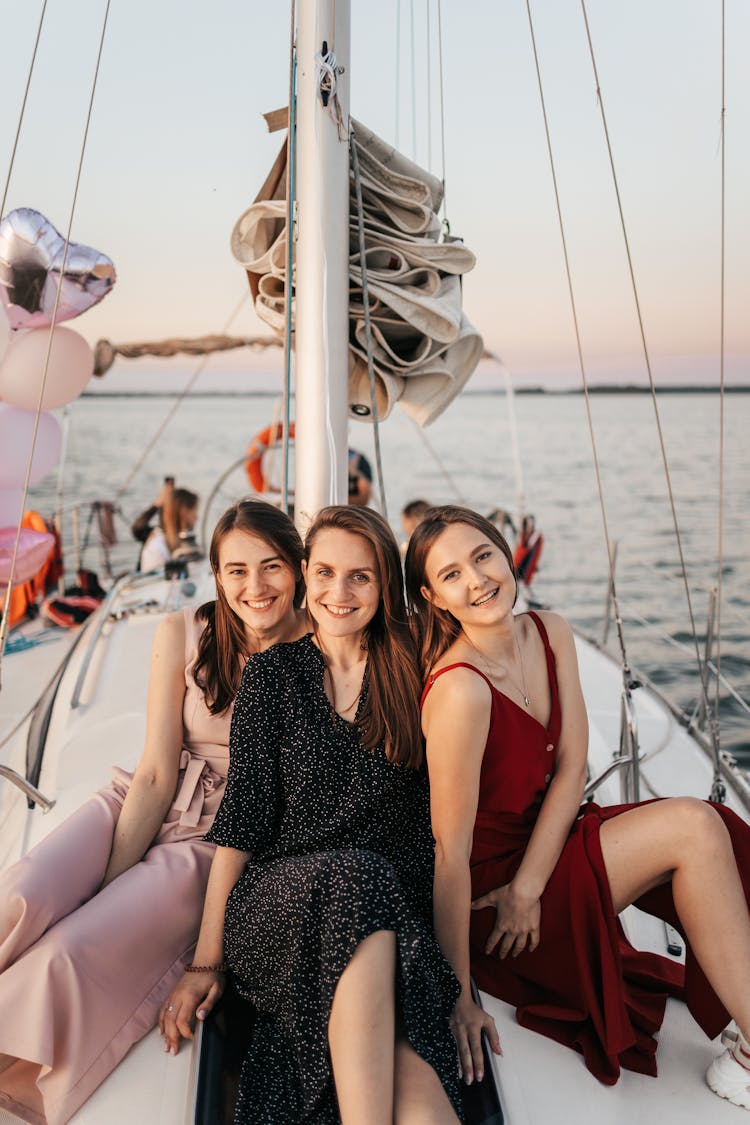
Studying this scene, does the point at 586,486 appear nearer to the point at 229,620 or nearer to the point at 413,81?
the point at 413,81

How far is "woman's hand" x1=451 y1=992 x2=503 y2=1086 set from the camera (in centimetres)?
139

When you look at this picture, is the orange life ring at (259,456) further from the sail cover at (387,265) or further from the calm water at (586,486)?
the sail cover at (387,265)

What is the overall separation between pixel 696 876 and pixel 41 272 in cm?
285

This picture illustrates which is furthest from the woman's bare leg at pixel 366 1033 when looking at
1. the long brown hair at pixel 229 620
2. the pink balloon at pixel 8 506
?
the pink balloon at pixel 8 506

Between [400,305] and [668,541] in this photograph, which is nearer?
[400,305]

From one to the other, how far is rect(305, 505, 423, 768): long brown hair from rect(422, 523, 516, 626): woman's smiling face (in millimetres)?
83

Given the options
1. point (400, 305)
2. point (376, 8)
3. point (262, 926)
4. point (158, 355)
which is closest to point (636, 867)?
point (262, 926)

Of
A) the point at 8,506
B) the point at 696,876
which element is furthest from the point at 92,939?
the point at 8,506

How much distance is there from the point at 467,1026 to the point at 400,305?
183cm

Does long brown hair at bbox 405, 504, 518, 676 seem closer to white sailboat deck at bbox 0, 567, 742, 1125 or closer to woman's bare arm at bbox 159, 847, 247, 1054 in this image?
woman's bare arm at bbox 159, 847, 247, 1054

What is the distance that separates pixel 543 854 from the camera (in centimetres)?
165

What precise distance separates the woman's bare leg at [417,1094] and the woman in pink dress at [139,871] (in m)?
0.49

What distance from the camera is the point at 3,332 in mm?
3395

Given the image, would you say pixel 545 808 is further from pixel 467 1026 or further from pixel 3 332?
pixel 3 332
